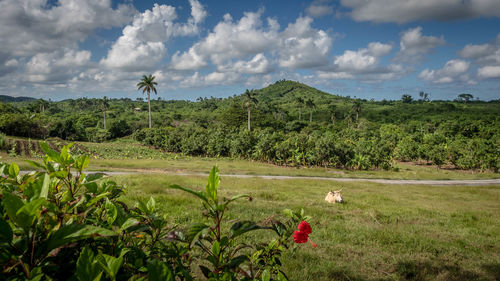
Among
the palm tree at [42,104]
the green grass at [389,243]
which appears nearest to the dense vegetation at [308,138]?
the palm tree at [42,104]

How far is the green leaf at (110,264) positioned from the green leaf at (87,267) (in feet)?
0.07

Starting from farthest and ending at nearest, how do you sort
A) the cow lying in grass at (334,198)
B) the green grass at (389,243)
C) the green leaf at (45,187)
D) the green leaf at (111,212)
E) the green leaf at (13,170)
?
the cow lying in grass at (334,198) < the green grass at (389,243) < the green leaf at (13,170) < the green leaf at (111,212) < the green leaf at (45,187)

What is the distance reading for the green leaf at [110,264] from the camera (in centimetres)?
85

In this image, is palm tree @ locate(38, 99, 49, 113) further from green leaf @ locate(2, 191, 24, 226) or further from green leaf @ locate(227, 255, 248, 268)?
green leaf @ locate(227, 255, 248, 268)

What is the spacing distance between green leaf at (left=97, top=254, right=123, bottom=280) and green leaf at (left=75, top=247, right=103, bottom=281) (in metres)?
0.02

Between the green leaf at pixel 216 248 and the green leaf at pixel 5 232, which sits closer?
the green leaf at pixel 5 232

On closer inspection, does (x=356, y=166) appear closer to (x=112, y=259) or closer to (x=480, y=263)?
(x=480, y=263)

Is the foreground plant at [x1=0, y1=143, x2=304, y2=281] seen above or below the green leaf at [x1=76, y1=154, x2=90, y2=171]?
below

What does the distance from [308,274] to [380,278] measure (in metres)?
1.17

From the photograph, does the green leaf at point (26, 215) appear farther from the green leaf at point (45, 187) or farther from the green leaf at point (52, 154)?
the green leaf at point (52, 154)

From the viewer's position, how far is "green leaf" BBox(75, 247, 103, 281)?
0.81 m

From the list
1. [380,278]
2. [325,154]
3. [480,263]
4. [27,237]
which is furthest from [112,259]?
[325,154]

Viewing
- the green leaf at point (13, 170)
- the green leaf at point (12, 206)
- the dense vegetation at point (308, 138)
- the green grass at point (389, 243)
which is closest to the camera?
the green leaf at point (12, 206)

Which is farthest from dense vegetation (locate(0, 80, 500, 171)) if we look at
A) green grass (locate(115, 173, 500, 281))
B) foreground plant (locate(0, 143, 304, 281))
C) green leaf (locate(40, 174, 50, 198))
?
green leaf (locate(40, 174, 50, 198))
